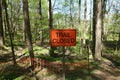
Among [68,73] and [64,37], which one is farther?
[68,73]

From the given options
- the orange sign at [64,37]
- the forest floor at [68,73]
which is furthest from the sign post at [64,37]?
the forest floor at [68,73]

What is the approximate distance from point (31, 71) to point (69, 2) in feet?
109

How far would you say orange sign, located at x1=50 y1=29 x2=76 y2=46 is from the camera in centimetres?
714

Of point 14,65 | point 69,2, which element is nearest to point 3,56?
point 14,65

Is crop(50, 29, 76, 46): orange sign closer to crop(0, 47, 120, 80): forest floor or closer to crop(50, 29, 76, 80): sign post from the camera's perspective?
crop(50, 29, 76, 80): sign post

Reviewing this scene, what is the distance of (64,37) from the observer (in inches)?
284

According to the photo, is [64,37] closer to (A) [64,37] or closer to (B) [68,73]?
(A) [64,37]

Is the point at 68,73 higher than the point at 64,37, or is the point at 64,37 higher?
the point at 64,37

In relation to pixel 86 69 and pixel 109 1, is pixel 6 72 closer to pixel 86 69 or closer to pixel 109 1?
pixel 86 69

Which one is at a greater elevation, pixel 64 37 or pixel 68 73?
pixel 64 37

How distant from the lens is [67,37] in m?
7.20

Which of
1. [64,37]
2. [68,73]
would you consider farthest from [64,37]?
[68,73]

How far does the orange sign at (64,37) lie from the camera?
7141 millimetres

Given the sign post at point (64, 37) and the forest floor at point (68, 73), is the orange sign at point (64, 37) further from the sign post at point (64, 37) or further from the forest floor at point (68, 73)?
the forest floor at point (68, 73)
